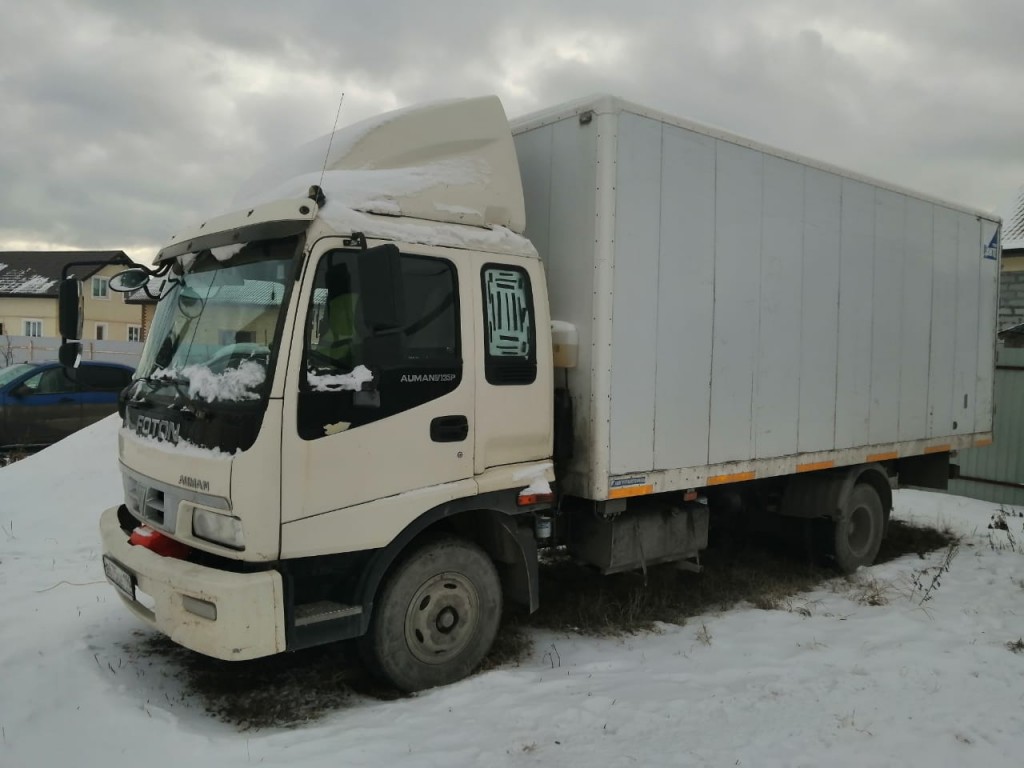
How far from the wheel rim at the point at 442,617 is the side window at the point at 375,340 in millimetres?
1075

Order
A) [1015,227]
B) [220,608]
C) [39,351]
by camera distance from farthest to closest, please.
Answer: [39,351] → [1015,227] → [220,608]

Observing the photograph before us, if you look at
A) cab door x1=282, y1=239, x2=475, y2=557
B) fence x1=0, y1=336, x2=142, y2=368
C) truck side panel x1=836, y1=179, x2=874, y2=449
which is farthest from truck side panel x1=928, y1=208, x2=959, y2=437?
fence x1=0, y1=336, x2=142, y2=368

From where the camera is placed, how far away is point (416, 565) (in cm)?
428

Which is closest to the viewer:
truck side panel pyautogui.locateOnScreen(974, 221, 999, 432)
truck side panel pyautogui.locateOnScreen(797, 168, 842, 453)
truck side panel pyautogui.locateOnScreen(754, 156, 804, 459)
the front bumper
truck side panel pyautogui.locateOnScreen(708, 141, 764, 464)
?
the front bumper

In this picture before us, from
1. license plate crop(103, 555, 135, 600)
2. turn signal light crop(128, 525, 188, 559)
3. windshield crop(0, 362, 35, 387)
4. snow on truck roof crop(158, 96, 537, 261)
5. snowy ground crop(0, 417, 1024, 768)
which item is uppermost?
snow on truck roof crop(158, 96, 537, 261)

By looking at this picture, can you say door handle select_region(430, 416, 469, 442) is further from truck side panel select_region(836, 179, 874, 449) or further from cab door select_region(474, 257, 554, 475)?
truck side panel select_region(836, 179, 874, 449)

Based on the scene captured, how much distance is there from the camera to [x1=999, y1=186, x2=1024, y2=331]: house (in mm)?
15867

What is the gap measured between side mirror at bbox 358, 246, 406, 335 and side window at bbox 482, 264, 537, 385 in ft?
3.00

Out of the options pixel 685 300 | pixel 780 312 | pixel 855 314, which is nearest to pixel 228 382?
pixel 685 300

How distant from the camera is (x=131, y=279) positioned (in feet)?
16.1

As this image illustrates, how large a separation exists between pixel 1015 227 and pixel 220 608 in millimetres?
21085

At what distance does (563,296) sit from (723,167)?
1658mm

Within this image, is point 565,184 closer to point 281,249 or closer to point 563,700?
point 281,249

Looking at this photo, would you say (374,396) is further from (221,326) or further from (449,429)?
(221,326)
